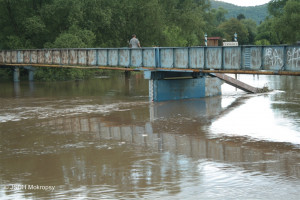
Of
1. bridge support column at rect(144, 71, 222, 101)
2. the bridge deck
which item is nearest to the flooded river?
bridge support column at rect(144, 71, 222, 101)

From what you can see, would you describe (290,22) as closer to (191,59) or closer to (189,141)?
(191,59)

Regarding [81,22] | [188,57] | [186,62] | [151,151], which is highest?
[81,22]

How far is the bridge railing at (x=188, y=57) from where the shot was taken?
21.4 m

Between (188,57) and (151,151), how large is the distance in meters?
12.7

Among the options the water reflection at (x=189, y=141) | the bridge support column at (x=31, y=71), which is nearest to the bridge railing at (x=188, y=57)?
the water reflection at (x=189, y=141)

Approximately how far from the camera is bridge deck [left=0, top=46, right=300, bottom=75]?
21.4 meters

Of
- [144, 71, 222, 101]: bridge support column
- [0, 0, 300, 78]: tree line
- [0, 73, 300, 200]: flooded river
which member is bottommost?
[0, 73, 300, 200]: flooded river

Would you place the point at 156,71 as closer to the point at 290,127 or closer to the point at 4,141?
the point at 290,127

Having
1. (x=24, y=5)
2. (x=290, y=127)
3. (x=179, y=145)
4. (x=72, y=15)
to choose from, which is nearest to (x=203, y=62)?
Result: (x=290, y=127)

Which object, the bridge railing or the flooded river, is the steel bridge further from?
the flooded river

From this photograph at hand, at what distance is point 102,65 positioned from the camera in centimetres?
3319

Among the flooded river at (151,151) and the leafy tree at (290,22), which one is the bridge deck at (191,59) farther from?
the leafy tree at (290,22)

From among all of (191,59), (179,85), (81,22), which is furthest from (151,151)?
(81,22)

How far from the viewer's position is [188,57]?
2644 centimetres
